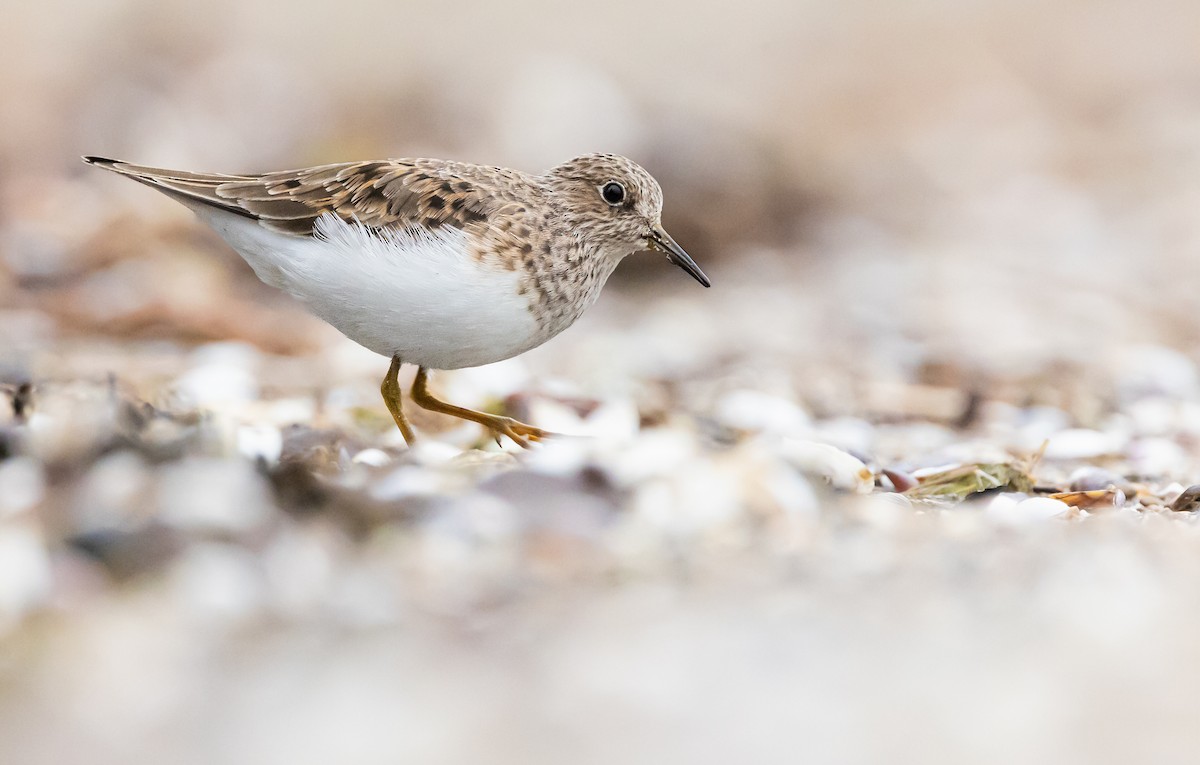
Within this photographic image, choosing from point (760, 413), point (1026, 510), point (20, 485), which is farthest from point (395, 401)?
point (1026, 510)

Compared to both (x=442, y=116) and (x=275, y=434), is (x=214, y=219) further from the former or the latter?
(x=442, y=116)

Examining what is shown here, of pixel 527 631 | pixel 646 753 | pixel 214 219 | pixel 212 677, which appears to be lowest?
A: pixel 212 677

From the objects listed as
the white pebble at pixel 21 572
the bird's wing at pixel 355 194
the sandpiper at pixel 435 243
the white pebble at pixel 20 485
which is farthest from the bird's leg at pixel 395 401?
the white pebble at pixel 21 572

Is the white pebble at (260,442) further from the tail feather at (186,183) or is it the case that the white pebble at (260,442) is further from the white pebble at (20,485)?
the tail feather at (186,183)

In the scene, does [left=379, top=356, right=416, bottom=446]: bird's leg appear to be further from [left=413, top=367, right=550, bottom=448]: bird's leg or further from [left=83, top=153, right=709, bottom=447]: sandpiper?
[left=413, top=367, right=550, bottom=448]: bird's leg

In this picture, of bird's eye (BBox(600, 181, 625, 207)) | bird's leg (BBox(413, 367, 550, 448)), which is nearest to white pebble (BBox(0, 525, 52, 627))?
bird's leg (BBox(413, 367, 550, 448))

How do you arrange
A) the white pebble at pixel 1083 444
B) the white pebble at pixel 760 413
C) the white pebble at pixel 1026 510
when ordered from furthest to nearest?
→ 1. the white pebble at pixel 760 413
2. the white pebble at pixel 1083 444
3. the white pebble at pixel 1026 510

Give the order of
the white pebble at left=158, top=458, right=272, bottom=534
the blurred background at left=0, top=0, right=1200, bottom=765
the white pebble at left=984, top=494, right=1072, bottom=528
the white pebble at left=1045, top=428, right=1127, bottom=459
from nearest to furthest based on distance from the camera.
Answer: the blurred background at left=0, top=0, right=1200, bottom=765 → the white pebble at left=158, top=458, right=272, bottom=534 → the white pebble at left=984, top=494, right=1072, bottom=528 → the white pebble at left=1045, top=428, right=1127, bottom=459

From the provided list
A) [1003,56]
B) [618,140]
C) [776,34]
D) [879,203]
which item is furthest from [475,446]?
[1003,56]
